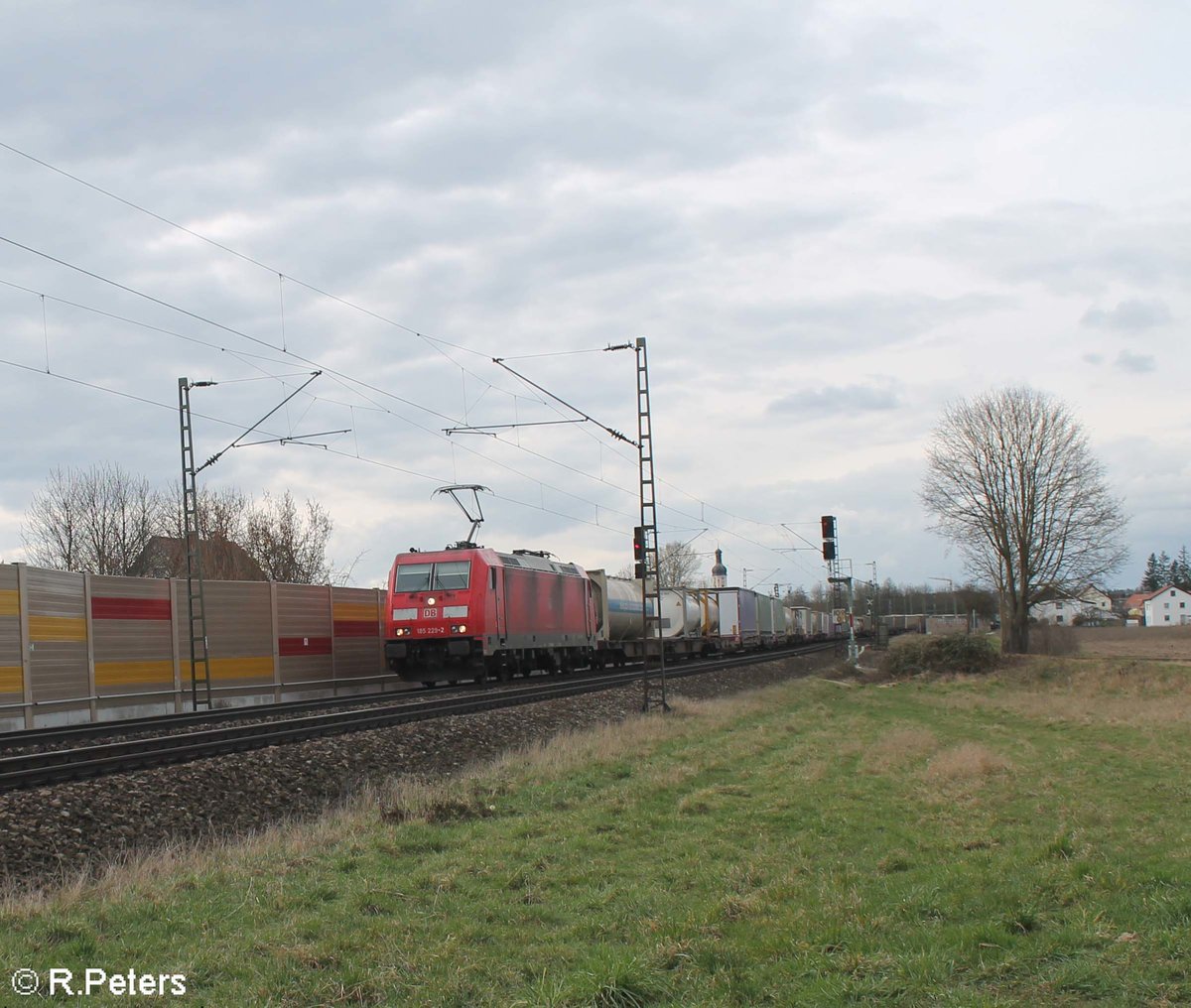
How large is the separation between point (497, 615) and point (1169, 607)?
14021 cm

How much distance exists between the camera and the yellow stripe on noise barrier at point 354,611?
31.4 meters

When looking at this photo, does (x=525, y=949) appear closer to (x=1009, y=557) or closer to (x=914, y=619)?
(x=1009, y=557)

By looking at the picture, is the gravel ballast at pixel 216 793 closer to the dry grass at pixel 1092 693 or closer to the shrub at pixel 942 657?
the dry grass at pixel 1092 693

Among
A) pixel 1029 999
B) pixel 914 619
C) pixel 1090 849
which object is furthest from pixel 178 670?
pixel 914 619

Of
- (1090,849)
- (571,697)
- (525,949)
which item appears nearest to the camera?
(525,949)

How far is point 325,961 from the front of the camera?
20.5ft

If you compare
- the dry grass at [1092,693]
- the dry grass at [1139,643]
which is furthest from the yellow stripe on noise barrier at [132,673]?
the dry grass at [1139,643]

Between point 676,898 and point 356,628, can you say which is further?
point 356,628

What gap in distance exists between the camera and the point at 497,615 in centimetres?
2912

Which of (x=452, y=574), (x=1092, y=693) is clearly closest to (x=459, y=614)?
(x=452, y=574)

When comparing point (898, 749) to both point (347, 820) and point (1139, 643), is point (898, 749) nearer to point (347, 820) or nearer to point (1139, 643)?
point (347, 820)

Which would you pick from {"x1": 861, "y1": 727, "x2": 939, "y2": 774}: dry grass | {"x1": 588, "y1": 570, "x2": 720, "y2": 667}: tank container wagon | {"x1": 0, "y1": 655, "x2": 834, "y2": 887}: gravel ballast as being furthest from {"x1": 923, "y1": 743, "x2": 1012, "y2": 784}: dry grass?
{"x1": 588, "y1": 570, "x2": 720, "y2": 667}: tank container wagon

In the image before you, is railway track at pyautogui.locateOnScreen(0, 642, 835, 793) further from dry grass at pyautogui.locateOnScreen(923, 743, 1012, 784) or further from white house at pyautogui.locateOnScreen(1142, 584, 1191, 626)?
white house at pyautogui.locateOnScreen(1142, 584, 1191, 626)

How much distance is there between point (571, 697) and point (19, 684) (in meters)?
10.9
